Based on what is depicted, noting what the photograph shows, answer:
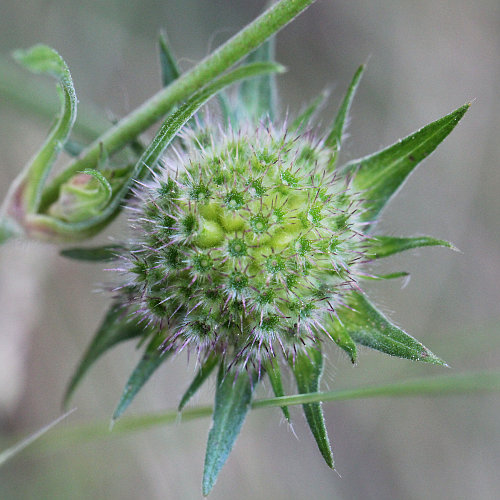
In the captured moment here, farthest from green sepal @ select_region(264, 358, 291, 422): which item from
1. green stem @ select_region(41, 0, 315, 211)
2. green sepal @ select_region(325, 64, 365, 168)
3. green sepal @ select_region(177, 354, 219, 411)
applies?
green stem @ select_region(41, 0, 315, 211)

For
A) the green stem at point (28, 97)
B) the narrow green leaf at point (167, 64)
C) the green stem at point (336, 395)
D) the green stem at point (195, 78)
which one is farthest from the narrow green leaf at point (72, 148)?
the green stem at point (336, 395)

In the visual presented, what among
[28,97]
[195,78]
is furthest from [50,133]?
[28,97]

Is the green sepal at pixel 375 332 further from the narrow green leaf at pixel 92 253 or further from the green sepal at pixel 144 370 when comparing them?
the narrow green leaf at pixel 92 253

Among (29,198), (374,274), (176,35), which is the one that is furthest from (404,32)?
(29,198)

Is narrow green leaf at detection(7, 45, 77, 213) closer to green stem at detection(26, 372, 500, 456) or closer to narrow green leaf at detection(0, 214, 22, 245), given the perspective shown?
narrow green leaf at detection(0, 214, 22, 245)

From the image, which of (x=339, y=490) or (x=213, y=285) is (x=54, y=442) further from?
(x=339, y=490)

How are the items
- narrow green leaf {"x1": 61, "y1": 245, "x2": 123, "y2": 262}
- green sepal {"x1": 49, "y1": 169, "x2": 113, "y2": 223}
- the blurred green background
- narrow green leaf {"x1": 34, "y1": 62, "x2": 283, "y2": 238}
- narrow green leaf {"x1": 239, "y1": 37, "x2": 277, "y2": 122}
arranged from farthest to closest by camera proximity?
the blurred green background < narrow green leaf {"x1": 239, "y1": 37, "x2": 277, "y2": 122} < narrow green leaf {"x1": 61, "y1": 245, "x2": 123, "y2": 262} < green sepal {"x1": 49, "y1": 169, "x2": 113, "y2": 223} < narrow green leaf {"x1": 34, "y1": 62, "x2": 283, "y2": 238}
